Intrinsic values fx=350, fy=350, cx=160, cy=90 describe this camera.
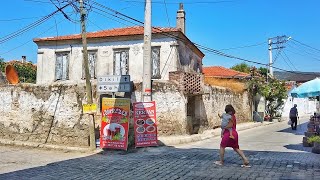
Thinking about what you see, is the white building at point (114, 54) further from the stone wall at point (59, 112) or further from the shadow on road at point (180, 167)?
the shadow on road at point (180, 167)

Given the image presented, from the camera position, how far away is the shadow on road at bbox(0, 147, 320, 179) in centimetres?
810

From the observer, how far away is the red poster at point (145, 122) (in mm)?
13182

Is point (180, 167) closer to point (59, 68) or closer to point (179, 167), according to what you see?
point (179, 167)

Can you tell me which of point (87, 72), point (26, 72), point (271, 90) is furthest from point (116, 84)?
point (26, 72)

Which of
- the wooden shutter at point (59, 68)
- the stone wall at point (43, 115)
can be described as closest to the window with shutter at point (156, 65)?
the wooden shutter at point (59, 68)

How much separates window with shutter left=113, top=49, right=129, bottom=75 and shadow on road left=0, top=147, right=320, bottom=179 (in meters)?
12.1

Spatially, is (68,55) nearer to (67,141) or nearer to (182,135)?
(67,141)

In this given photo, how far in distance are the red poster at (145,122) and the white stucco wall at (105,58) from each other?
28.5 feet

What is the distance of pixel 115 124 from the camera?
13141mm

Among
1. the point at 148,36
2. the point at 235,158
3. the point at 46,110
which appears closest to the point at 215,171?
the point at 235,158

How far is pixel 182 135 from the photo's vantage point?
15578 mm

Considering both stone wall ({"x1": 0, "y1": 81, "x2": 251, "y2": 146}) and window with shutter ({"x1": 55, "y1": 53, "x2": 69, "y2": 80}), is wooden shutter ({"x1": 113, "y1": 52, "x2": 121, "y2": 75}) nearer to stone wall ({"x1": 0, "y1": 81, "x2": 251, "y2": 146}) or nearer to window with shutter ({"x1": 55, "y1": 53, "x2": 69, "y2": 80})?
window with shutter ({"x1": 55, "y1": 53, "x2": 69, "y2": 80})

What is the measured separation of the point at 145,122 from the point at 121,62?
10.9m

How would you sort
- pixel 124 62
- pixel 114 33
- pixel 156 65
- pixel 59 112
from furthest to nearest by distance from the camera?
pixel 114 33, pixel 124 62, pixel 156 65, pixel 59 112
